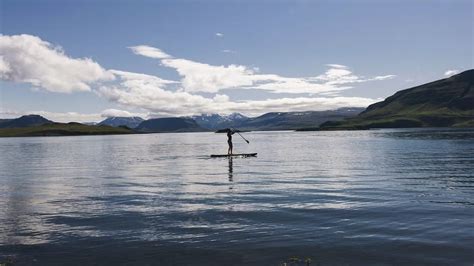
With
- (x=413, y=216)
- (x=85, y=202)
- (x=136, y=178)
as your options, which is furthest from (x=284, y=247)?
(x=136, y=178)

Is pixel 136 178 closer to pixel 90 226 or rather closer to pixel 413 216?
pixel 90 226

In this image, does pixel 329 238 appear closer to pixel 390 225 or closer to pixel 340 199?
pixel 390 225

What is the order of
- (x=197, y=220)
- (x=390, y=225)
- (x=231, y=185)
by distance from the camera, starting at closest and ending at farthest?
(x=390, y=225) < (x=197, y=220) < (x=231, y=185)

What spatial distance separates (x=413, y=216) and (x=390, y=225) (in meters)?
3.06

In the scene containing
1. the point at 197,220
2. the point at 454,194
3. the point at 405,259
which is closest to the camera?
the point at 405,259

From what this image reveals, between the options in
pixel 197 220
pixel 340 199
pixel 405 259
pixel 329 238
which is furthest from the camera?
pixel 340 199

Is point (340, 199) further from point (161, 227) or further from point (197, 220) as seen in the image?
point (161, 227)

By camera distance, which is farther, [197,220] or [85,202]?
[85,202]

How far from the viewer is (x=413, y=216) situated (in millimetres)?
25734

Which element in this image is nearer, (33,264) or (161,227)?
(33,264)

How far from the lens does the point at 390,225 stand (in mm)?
23484

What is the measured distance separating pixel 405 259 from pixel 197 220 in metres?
11.9

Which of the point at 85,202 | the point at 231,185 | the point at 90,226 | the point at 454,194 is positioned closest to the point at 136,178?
the point at 231,185

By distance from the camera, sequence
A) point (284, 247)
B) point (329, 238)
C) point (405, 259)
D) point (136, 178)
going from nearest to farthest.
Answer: point (405, 259) < point (284, 247) < point (329, 238) < point (136, 178)
